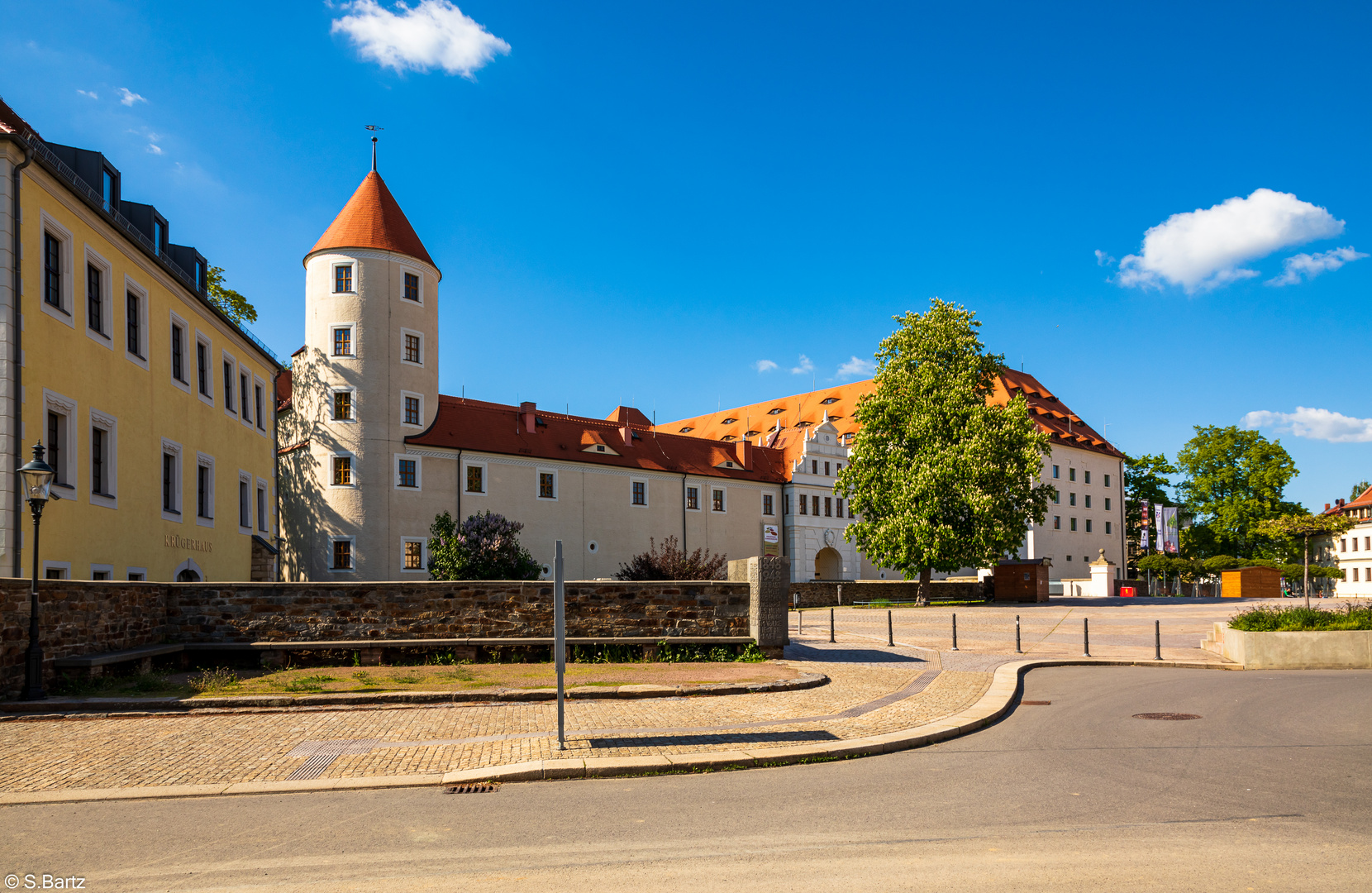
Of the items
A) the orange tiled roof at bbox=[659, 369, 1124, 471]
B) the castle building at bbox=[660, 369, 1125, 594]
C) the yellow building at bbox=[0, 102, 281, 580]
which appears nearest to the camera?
the yellow building at bbox=[0, 102, 281, 580]

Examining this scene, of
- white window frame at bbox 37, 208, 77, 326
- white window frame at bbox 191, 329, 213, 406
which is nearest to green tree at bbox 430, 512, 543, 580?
white window frame at bbox 191, 329, 213, 406

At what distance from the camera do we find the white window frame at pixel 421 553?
47.7m

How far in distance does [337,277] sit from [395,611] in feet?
116

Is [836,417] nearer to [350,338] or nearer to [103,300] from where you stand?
[350,338]

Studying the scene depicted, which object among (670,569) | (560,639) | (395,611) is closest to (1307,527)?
(670,569)

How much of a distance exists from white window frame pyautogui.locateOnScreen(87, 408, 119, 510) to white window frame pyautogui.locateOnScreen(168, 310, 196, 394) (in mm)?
3963

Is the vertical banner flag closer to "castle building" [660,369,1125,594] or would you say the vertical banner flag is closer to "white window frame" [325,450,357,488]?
"castle building" [660,369,1125,594]

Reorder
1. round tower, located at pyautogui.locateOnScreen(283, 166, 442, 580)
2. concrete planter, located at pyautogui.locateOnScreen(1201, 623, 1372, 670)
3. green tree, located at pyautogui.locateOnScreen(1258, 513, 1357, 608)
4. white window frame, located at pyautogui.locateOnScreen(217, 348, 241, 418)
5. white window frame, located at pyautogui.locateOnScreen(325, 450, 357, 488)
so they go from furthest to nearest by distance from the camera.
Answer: white window frame, located at pyautogui.locateOnScreen(325, 450, 357, 488) → round tower, located at pyautogui.locateOnScreen(283, 166, 442, 580) → green tree, located at pyautogui.locateOnScreen(1258, 513, 1357, 608) → white window frame, located at pyautogui.locateOnScreen(217, 348, 241, 418) → concrete planter, located at pyautogui.locateOnScreen(1201, 623, 1372, 670)

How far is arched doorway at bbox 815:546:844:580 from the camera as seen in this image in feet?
217

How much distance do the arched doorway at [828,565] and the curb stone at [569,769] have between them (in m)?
55.3

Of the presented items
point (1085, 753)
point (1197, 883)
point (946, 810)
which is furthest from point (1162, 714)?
point (1197, 883)

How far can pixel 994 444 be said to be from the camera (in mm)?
45031

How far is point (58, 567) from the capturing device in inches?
742

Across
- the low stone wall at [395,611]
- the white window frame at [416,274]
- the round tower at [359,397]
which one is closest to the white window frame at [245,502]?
the round tower at [359,397]
